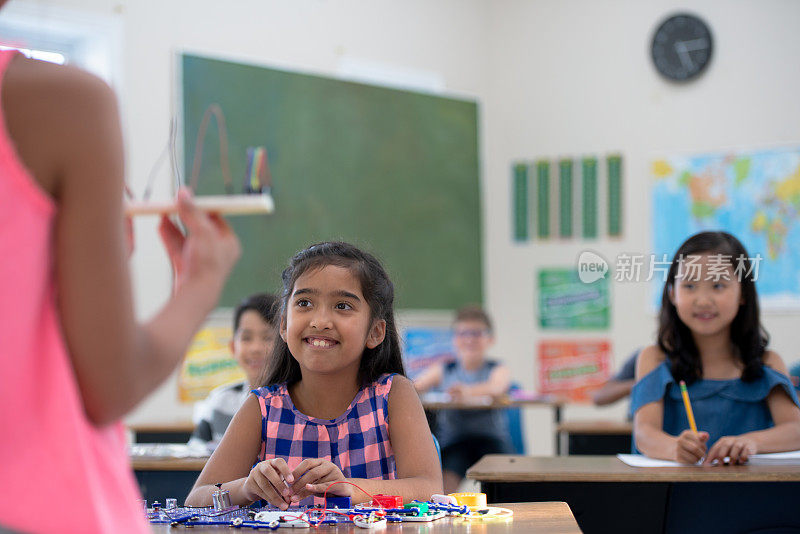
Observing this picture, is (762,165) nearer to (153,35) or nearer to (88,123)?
(153,35)

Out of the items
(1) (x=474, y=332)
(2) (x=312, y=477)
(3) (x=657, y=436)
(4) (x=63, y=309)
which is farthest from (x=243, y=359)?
(4) (x=63, y=309)

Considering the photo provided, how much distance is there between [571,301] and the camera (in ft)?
21.5

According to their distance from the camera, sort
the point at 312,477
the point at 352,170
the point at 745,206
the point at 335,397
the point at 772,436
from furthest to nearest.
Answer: the point at 745,206 < the point at 352,170 < the point at 772,436 < the point at 335,397 < the point at 312,477

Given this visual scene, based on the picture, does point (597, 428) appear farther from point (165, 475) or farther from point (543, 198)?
point (543, 198)

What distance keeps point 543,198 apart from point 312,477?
17.6 ft

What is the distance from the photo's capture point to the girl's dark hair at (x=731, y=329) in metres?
2.49

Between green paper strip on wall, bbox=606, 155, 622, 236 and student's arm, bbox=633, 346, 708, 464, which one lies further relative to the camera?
green paper strip on wall, bbox=606, 155, 622, 236

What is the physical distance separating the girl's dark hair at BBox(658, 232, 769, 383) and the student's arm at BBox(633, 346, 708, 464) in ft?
0.18

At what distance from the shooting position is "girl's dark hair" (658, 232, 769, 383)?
2488 mm

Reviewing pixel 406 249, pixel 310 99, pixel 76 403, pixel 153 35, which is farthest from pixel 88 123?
pixel 406 249

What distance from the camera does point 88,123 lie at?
81 centimetres

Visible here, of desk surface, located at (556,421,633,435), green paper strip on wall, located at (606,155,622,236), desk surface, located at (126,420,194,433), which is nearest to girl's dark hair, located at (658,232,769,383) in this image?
desk surface, located at (556,421,633,435)

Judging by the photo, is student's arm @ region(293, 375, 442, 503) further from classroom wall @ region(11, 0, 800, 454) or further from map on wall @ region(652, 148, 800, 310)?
map on wall @ region(652, 148, 800, 310)

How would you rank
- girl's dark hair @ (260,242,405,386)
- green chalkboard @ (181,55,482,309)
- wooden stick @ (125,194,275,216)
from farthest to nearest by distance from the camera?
Answer: green chalkboard @ (181,55,482,309) < girl's dark hair @ (260,242,405,386) < wooden stick @ (125,194,275,216)
